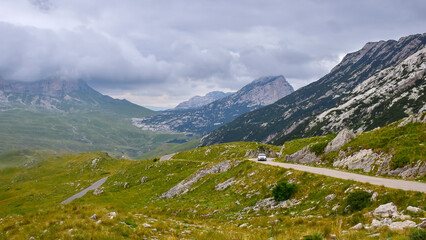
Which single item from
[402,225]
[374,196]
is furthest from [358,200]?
[402,225]

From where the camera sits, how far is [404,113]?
197 m

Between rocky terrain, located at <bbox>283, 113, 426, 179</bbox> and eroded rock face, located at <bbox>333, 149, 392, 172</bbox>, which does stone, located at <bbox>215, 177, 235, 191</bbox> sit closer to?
rocky terrain, located at <bbox>283, 113, 426, 179</bbox>

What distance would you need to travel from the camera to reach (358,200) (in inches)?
661

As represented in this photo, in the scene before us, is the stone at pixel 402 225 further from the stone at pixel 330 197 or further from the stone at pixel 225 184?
the stone at pixel 225 184

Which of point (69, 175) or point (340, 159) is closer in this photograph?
point (340, 159)

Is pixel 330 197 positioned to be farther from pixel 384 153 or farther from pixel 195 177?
pixel 195 177

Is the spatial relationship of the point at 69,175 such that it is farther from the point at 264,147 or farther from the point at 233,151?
the point at 264,147

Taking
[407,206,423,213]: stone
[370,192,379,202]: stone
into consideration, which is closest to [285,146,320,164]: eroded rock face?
[370,192,379,202]: stone

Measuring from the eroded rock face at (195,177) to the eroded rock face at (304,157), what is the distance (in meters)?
13.8

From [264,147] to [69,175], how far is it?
11014cm

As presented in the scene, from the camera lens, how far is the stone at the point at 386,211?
535 inches

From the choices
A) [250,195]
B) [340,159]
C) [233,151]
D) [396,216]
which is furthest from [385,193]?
[233,151]

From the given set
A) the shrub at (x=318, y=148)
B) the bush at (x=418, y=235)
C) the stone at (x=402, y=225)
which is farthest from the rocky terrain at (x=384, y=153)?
the bush at (x=418, y=235)

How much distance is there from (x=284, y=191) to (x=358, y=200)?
26.9ft
